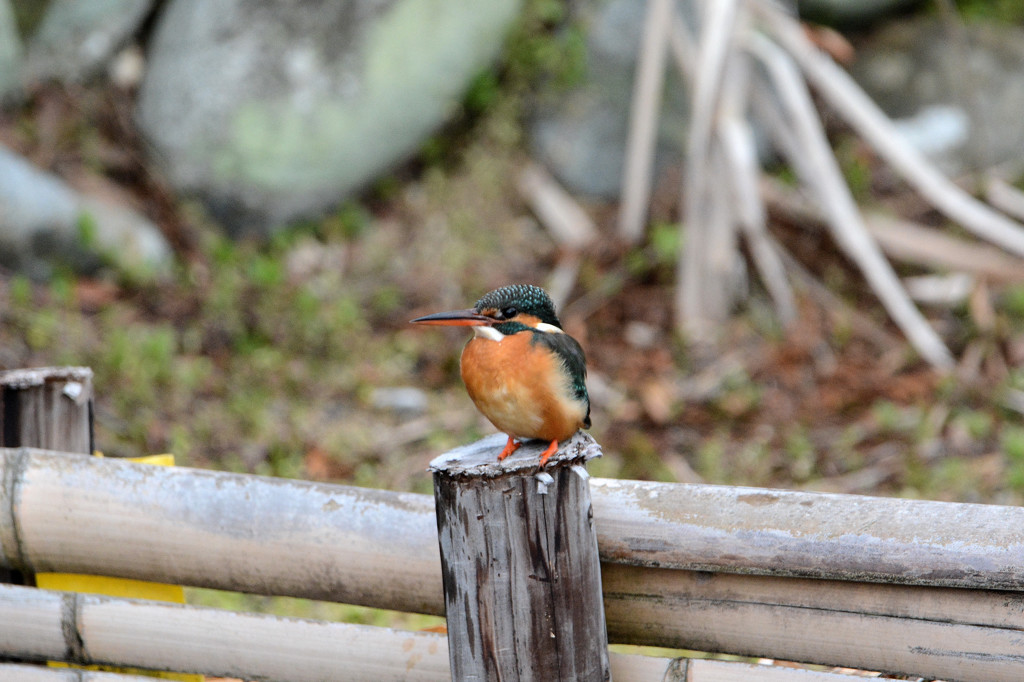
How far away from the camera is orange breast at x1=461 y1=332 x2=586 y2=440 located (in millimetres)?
1803

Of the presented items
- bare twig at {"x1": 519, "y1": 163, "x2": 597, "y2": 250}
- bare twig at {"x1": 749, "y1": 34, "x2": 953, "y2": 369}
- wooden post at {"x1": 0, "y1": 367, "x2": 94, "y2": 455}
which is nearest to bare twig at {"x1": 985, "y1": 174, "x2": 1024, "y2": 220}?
bare twig at {"x1": 749, "y1": 34, "x2": 953, "y2": 369}

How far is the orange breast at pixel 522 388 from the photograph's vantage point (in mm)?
1803

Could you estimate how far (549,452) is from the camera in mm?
1716

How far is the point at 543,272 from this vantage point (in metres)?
5.46

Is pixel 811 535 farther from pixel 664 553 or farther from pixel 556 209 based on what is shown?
pixel 556 209

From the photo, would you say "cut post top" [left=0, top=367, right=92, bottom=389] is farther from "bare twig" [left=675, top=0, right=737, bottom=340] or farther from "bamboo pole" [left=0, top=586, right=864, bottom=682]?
"bare twig" [left=675, top=0, right=737, bottom=340]

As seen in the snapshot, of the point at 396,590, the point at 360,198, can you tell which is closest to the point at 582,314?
the point at 360,198

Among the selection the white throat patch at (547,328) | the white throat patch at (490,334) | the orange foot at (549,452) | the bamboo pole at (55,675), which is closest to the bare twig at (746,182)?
the white throat patch at (547,328)

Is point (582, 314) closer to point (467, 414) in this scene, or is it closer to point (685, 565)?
point (467, 414)

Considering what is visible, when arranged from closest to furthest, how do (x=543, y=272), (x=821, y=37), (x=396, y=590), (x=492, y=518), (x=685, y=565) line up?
(x=492, y=518) < (x=685, y=565) < (x=396, y=590) < (x=821, y=37) < (x=543, y=272)

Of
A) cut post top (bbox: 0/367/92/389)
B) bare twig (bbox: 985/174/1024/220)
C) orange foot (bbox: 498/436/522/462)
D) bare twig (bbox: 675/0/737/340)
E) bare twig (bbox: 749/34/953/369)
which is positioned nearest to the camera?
orange foot (bbox: 498/436/522/462)

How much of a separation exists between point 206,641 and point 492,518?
760mm

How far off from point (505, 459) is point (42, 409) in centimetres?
113

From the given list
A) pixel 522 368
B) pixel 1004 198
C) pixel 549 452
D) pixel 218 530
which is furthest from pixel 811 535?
pixel 1004 198
